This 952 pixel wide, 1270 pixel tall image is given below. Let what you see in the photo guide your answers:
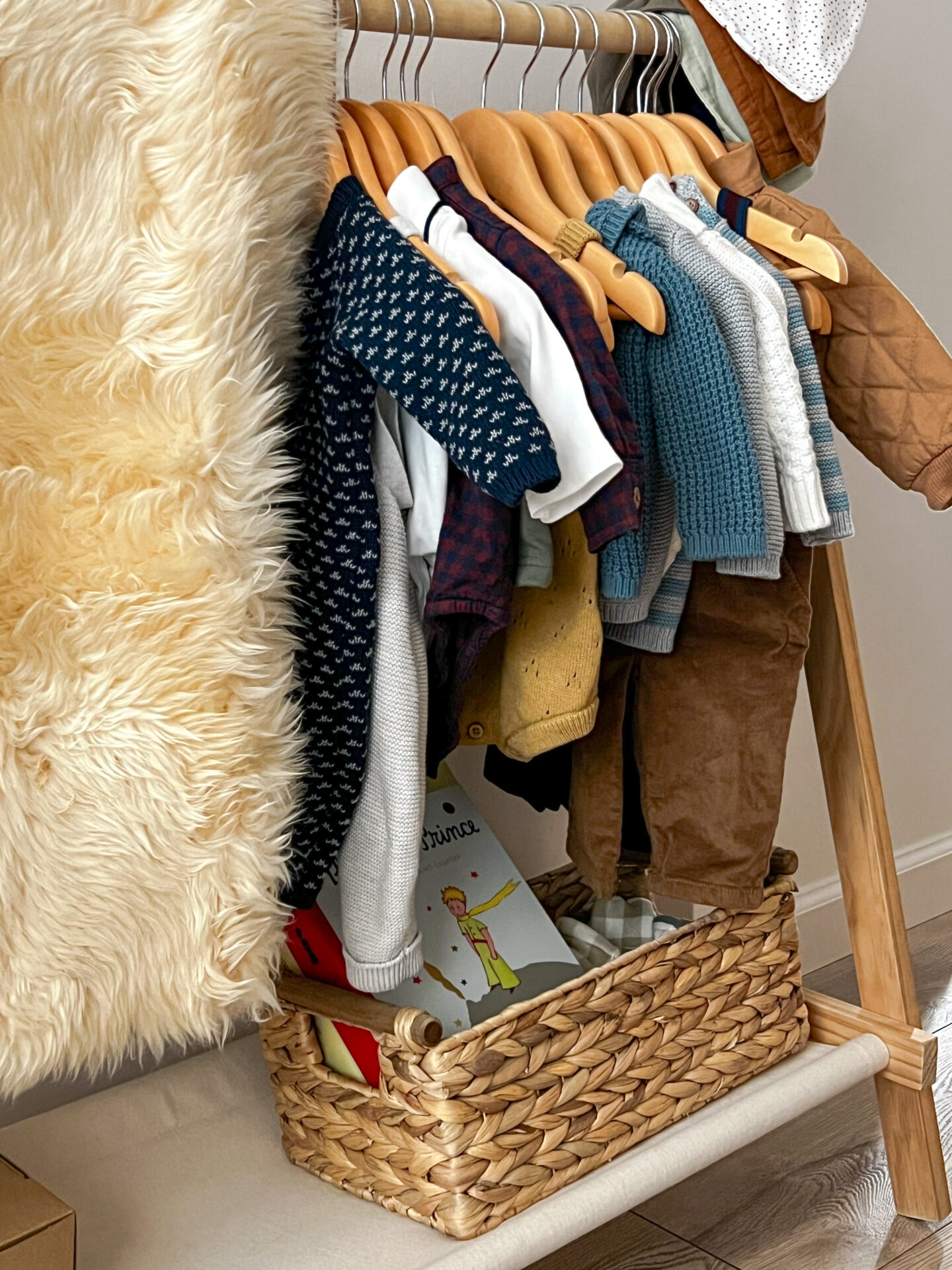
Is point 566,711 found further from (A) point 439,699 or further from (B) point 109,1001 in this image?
(B) point 109,1001

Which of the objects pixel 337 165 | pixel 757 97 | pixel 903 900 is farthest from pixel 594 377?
pixel 903 900

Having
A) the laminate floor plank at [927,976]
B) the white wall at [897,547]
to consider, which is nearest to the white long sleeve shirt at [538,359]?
the white wall at [897,547]

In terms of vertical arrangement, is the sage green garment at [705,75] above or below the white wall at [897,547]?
above

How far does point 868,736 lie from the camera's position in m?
1.35

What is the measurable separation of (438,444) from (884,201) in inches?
55.2

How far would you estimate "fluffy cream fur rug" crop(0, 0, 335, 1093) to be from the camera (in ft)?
2.47

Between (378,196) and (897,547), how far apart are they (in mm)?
1402

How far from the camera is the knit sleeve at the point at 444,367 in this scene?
798mm

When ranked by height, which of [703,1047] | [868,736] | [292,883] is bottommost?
[703,1047]

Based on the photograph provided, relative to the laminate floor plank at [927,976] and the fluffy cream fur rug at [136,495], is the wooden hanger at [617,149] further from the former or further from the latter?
the laminate floor plank at [927,976]

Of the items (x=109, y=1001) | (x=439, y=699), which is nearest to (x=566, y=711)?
(x=439, y=699)

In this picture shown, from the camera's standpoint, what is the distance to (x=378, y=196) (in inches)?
38.1

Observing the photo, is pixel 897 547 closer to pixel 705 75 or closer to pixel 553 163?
pixel 705 75

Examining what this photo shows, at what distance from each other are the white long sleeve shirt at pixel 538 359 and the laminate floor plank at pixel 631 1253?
2.94 feet
